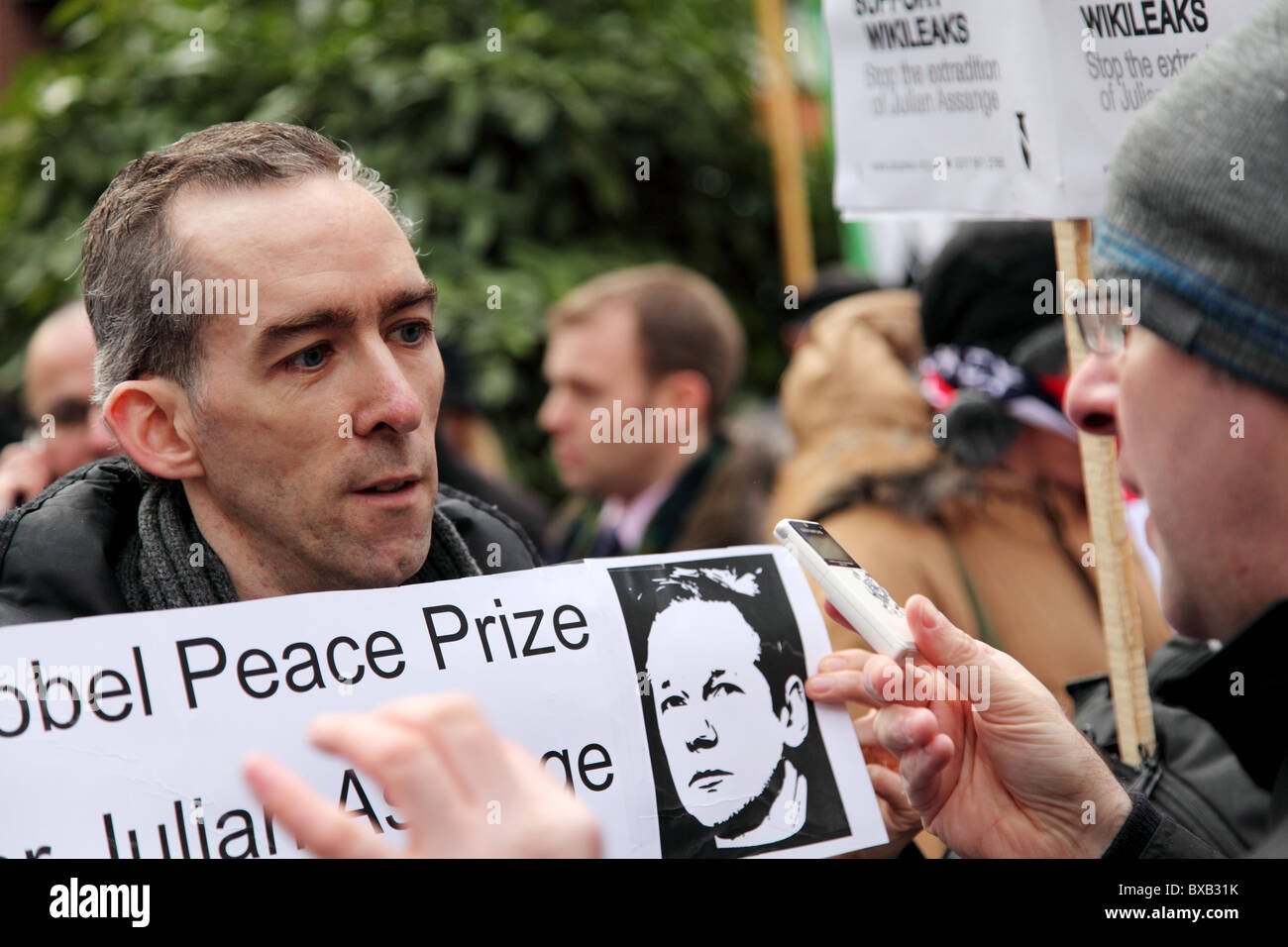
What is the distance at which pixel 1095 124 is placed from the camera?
91.1 inches

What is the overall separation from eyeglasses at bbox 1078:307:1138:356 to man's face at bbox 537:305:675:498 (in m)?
3.28

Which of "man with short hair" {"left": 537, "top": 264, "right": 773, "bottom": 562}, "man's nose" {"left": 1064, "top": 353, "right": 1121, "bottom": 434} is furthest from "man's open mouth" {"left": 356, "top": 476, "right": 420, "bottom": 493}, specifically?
"man with short hair" {"left": 537, "top": 264, "right": 773, "bottom": 562}

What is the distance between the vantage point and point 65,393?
3.90m

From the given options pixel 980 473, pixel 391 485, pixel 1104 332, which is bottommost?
pixel 980 473

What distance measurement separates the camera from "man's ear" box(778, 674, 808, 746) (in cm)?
186

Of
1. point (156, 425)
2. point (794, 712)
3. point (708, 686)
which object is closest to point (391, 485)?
point (156, 425)

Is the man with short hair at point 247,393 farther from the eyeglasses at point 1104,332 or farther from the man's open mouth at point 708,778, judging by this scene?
the eyeglasses at point 1104,332

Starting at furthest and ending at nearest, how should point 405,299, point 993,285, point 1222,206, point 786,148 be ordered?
point 786,148 → point 993,285 → point 405,299 → point 1222,206

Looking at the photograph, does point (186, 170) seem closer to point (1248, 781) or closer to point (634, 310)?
point (1248, 781)

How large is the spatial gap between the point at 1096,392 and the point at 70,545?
58.7 inches

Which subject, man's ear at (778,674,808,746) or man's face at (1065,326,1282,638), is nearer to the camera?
man's face at (1065,326,1282,638)

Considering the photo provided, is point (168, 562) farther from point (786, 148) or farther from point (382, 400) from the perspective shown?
point (786, 148)

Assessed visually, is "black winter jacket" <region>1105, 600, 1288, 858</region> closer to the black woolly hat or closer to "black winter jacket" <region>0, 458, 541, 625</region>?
"black winter jacket" <region>0, 458, 541, 625</region>
